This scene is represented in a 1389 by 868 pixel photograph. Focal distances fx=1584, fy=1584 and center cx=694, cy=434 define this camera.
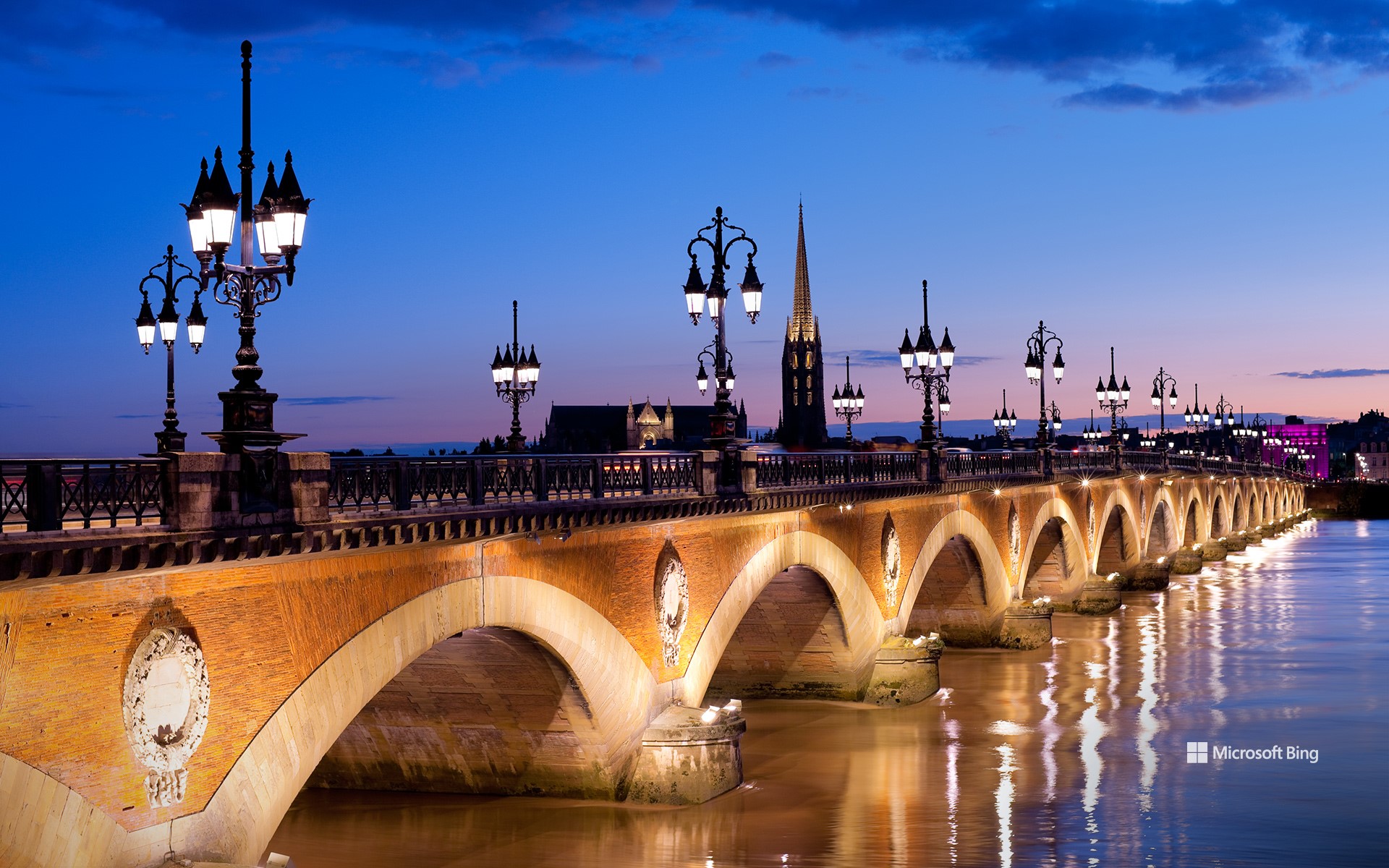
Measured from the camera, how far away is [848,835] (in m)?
21.4

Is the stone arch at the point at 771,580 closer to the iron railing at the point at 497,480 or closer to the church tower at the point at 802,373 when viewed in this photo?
the iron railing at the point at 497,480

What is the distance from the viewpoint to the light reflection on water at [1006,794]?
800 inches

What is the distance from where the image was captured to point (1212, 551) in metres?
82.4

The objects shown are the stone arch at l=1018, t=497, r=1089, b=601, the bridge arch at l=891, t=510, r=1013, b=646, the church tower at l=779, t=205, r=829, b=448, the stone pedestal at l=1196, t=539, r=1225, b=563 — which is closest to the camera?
the bridge arch at l=891, t=510, r=1013, b=646

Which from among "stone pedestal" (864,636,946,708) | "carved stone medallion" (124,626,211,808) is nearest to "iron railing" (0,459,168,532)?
"carved stone medallion" (124,626,211,808)

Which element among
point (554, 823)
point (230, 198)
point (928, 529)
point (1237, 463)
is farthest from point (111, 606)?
point (1237, 463)

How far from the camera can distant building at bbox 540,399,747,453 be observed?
486 feet

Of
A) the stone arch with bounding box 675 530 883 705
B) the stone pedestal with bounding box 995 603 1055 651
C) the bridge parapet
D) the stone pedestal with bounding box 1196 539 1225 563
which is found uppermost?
the bridge parapet

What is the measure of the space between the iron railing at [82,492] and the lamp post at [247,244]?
980mm

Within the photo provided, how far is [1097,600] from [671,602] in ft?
108

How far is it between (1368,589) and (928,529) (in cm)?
3615

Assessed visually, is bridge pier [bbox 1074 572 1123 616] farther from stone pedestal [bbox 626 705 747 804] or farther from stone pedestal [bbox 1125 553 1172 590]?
stone pedestal [bbox 626 705 747 804]

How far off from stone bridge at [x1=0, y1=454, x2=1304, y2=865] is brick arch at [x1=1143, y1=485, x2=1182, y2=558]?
→ 38.4m

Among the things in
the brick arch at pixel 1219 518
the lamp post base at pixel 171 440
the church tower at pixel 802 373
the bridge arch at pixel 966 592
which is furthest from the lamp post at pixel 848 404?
the church tower at pixel 802 373
